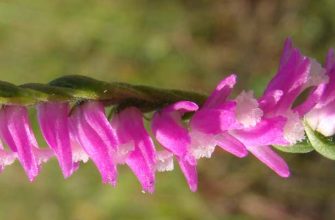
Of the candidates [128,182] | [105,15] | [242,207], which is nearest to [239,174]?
[242,207]

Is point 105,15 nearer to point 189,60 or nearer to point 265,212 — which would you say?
point 189,60

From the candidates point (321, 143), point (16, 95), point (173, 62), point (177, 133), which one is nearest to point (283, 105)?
point (321, 143)

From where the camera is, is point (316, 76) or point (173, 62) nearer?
point (316, 76)

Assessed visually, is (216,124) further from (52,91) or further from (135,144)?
(52,91)

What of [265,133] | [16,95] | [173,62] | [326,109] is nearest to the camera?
[16,95]

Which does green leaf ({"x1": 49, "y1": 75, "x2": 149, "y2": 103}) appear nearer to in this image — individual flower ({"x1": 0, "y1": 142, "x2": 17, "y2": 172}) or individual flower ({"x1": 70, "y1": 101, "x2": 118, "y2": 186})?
individual flower ({"x1": 70, "y1": 101, "x2": 118, "y2": 186})

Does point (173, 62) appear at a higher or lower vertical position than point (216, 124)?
lower
